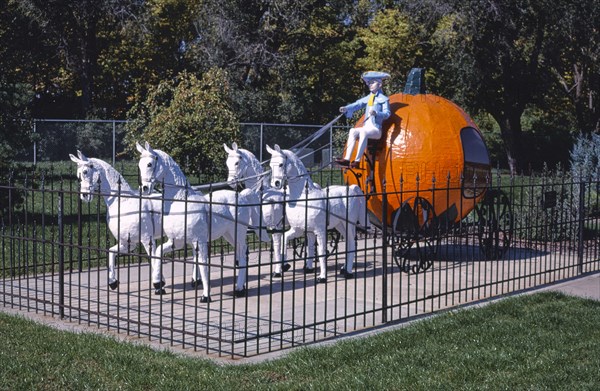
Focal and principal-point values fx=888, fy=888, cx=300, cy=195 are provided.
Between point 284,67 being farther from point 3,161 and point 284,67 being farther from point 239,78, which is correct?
point 3,161

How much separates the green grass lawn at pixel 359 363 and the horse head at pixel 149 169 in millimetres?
2289

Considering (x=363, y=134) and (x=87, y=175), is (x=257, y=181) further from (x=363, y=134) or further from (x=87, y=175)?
(x=87, y=175)

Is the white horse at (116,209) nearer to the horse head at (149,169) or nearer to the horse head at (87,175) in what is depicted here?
the horse head at (87,175)

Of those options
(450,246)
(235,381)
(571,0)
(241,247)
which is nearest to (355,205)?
(241,247)

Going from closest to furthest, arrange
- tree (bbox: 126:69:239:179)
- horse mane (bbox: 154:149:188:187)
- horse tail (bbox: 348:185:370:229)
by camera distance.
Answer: horse mane (bbox: 154:149:188:187) < horse tail (bbox: 348:185:370:229) < tree (bbox: 126:69:239:179)

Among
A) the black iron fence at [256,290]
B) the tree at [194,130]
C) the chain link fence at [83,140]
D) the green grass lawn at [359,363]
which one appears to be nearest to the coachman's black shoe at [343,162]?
the black iron fence at [256,290]

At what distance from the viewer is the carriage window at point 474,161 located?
44.0ft

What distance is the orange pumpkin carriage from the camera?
13.1 meters

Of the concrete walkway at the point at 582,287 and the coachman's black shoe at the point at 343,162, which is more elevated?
→ the coachman's black shoe at the point at 343,162

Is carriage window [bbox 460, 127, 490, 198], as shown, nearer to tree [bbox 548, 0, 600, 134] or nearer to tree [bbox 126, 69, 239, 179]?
tree [bbox 126, 69, 239, 179]

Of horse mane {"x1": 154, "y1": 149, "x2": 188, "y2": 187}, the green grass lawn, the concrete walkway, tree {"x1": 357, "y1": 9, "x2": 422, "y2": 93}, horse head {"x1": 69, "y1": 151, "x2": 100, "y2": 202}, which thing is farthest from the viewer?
tree {"x1": 357, "y1": 9, "x2": 422, "y2": 93}

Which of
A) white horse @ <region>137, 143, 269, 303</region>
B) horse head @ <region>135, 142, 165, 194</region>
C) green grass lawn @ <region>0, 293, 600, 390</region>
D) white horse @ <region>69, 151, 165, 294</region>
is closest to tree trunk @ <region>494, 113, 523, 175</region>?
white horse @ <region>137, 143, 269, 303</region>

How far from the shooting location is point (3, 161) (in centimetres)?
1633

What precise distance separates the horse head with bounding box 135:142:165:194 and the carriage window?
488cm
